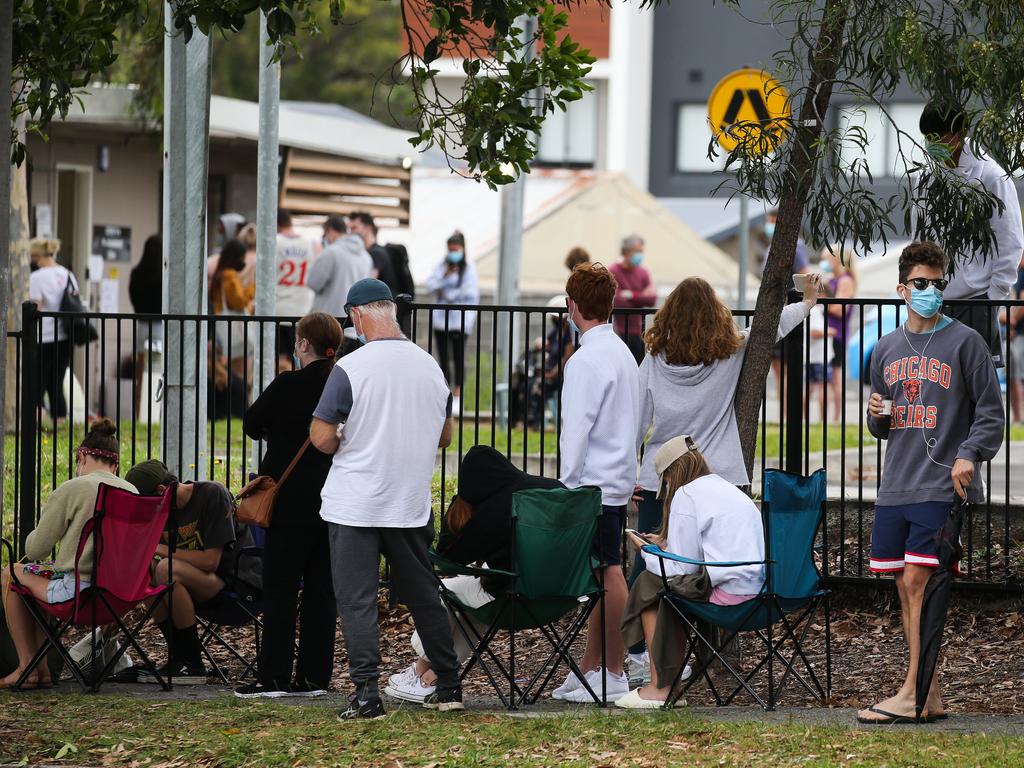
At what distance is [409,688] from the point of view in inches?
298

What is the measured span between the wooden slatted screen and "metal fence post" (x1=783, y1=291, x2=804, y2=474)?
1346 cm

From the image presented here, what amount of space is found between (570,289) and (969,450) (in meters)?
1.98

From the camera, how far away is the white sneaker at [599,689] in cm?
761

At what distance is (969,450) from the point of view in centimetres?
678

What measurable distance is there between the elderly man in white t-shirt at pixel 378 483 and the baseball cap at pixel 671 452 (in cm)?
100

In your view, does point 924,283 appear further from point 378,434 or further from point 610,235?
point 610,235

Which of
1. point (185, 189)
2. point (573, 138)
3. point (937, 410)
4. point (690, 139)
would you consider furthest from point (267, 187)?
point (573, 138)

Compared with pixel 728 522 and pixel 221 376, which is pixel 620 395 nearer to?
pixel 728 522

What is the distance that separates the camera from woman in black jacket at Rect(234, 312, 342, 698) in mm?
7641

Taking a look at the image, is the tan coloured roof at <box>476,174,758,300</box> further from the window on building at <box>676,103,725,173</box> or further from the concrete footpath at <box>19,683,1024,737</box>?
the concrete footpath at <box>19,683,1024,737</box>

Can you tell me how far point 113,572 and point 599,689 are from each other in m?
2.33

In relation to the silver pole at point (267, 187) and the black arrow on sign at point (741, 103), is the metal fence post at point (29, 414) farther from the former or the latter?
the black arrow on sign at point (741, 103)

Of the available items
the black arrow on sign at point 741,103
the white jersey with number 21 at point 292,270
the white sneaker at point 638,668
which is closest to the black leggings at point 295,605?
the white sneaker at point 638,668

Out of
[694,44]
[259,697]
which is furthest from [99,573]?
[694,44]
